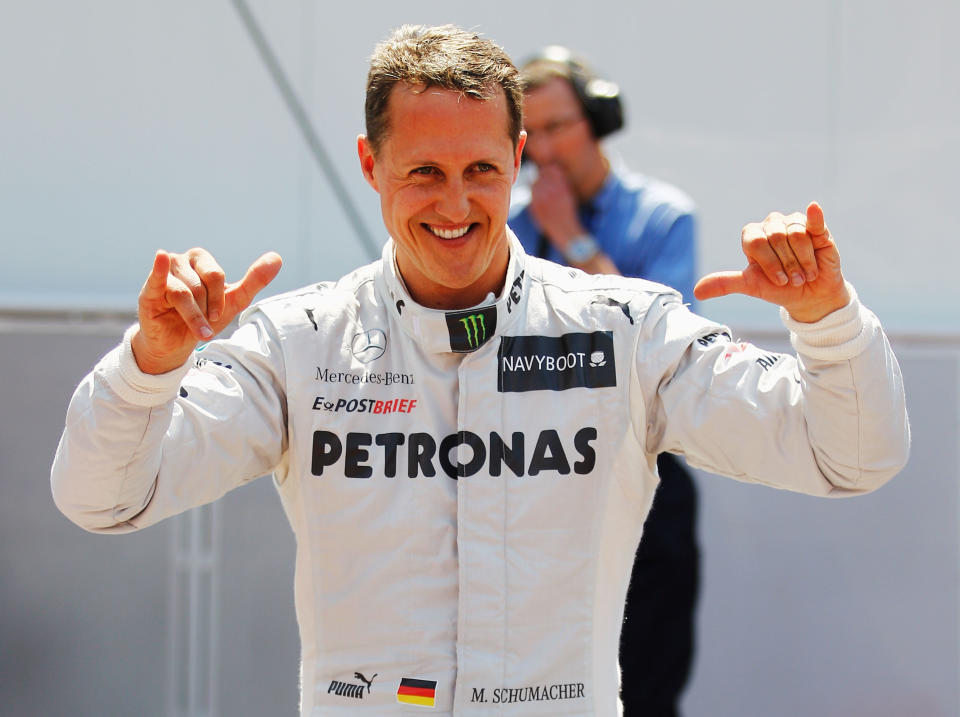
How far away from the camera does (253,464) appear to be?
166 cm

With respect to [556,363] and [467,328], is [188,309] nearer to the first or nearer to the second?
[467,328]

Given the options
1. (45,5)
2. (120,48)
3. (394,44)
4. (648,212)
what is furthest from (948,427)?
(45,5)

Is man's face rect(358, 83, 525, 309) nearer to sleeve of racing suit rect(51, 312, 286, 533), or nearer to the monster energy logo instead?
the monster energy logo

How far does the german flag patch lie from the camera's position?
1568 mm

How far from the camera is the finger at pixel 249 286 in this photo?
1545 millimetres

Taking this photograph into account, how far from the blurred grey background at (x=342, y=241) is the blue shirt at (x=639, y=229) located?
0.51 metres

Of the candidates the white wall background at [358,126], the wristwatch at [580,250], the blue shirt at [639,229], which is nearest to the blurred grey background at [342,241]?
the white wall background at [358,126]

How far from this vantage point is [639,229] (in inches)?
111

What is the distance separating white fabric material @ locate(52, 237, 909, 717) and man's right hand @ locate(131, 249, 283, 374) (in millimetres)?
44

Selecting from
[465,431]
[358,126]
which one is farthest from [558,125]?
[465,431]

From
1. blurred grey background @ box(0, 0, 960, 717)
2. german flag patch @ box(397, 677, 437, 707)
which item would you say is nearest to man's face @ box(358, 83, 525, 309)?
german flag patch @ box(397, 677, 437, 707)

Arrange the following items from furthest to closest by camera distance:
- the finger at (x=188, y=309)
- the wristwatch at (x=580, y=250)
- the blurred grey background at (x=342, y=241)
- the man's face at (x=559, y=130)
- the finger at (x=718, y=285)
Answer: the blurred grey background at (x=342, y=241), the man's face at (x=559, y=130), the wristwatch at (x=580, y=250), the finger at (x=718, y=285), the finger at (x=188, y=309)

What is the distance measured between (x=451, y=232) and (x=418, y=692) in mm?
634

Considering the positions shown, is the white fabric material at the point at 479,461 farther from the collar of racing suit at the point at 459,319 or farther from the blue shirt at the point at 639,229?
the blue shirt at the point at 639,229
